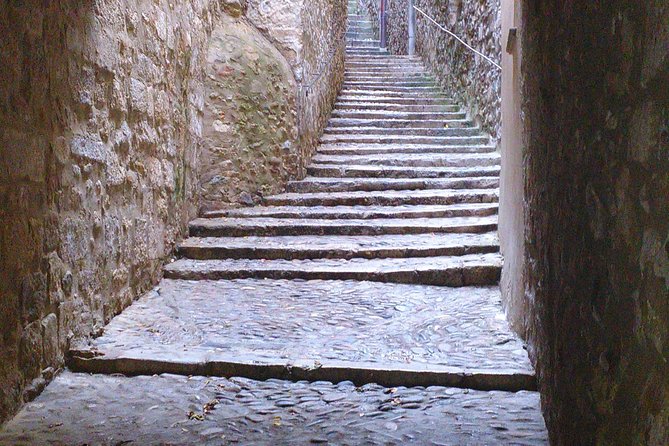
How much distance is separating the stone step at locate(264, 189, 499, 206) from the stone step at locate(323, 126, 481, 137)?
77.0 inches

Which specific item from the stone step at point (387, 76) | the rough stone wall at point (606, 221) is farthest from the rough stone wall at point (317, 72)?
the rough stone wall at point (606, 221)

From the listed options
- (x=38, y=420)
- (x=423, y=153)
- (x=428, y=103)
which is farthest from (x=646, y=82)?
(x=428, y=103)

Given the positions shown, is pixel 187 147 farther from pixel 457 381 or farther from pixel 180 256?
pixel 457 381

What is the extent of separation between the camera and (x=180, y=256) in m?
4.67

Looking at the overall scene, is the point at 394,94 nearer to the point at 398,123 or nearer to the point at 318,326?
the point at 398,123

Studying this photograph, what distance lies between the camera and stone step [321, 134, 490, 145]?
23.8 ft

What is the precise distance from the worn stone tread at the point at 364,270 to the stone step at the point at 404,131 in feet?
11.3

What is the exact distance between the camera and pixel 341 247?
4.66 metres

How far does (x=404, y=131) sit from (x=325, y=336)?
4990 mm

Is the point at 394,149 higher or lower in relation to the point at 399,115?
lower

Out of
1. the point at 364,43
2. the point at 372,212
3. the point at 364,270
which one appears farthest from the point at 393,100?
the point at 364,43

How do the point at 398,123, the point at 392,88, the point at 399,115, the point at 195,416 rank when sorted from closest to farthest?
1. the point at 195,416
2. the point at 398,123
3. the point at 399,115
4. the point at 392,88

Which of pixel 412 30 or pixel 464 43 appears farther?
pixel 412 30

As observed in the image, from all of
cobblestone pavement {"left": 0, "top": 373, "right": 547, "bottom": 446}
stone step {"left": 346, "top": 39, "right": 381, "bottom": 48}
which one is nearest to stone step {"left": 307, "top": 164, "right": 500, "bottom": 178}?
cobblestone pavement {"left": 0, "top": 373, "right": 547, "bottom": 446}
